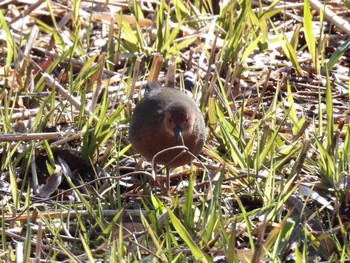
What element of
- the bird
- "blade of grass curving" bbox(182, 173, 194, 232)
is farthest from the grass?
the bird

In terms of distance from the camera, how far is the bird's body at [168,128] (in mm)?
4230

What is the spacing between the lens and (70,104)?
15.6 ft

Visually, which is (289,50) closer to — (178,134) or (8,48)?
(178,134)

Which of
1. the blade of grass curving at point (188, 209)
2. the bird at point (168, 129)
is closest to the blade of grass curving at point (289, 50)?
the bird at point (168, 129)

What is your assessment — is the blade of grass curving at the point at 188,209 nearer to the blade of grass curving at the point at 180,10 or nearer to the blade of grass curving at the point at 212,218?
the blade of grass curving at the point at 212,218

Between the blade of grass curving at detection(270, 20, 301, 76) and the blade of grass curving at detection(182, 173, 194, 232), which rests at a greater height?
the blade of grass curving at detection(270, 20, 301, 76)

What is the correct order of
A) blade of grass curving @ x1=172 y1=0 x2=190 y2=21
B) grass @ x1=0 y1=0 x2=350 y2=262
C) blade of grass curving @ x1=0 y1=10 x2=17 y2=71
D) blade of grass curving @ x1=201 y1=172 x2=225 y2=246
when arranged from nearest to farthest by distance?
1. blade of grass curving @ x1=201 y1=172 x2=225 y2=246
2. grass @ x1=0 y1=0 x2=350 y2=262
3. blade of grass curving @ x1=0 y1=10 x2=17 y2=71
4. blade of grass curving @ x1=172 y1=0 x2=190 y2=21

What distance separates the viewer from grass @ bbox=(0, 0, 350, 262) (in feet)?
11.4

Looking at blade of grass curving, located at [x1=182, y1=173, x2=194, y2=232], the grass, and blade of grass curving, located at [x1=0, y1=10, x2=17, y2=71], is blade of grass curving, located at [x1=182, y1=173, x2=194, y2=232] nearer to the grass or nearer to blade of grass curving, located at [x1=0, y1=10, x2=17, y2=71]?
the grass

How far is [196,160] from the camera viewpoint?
4.21m

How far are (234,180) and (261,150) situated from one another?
7.4 inches

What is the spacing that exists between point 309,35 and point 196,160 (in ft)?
4.43

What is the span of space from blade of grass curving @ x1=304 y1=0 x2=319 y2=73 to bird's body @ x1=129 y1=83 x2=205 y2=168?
1.07 m

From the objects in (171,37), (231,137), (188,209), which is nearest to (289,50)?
(171,37)
